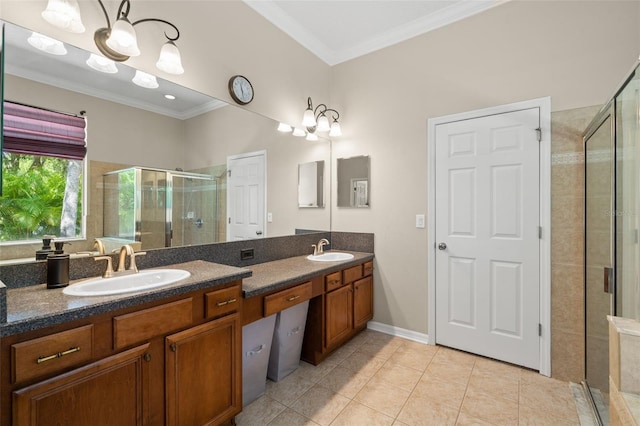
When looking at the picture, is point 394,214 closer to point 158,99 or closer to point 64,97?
point 158,99

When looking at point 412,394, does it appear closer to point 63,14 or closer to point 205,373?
point 205,373

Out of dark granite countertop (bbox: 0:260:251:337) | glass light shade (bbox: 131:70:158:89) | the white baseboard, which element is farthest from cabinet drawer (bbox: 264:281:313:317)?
glass light shade (bbox: 131:70:158:89)

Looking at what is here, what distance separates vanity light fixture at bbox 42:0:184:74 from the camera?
1.35 meters

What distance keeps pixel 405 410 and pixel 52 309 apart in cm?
191

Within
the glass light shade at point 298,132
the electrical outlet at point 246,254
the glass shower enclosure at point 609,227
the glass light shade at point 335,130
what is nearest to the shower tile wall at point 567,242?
the glass shower enclosure at point 609,227

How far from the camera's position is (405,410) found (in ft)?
6.00

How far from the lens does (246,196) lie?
95.0 inches

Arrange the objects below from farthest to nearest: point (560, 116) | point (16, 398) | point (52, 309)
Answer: point (560, 116) → point (52, 309) → point (16, 398)

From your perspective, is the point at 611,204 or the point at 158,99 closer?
the point at 611,204

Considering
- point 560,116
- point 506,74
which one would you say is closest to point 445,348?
point 560,116

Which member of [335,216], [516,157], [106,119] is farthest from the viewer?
[335,216]

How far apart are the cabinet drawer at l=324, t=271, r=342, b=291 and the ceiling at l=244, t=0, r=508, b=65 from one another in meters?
2.30

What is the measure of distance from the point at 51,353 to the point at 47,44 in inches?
55.9

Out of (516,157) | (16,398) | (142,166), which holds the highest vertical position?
(516,157)
